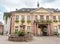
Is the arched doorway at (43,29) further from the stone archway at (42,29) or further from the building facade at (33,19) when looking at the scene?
the building facade at (33,19)

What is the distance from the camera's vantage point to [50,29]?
3828 centimetres

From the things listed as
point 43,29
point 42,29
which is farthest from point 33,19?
point 43,29

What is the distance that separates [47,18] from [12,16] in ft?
31.2

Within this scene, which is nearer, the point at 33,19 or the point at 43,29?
the point at 33,19

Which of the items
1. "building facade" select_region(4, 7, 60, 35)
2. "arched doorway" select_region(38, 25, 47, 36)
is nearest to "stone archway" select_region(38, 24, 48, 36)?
"arched doorway" select_region(38, 25, 47, 36)

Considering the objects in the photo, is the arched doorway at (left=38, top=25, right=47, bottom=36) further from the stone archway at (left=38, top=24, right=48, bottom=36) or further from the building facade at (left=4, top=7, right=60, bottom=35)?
the building facade at (left=4, top=7, right=60, bottom=35)

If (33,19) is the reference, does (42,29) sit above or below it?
below

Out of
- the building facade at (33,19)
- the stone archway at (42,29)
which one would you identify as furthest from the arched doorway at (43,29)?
the building facade at (33,19)

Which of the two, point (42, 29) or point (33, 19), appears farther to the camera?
point (42, 29)

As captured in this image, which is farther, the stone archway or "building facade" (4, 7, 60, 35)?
the stone archway

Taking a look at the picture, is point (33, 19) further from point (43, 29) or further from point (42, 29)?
point (43, 29)

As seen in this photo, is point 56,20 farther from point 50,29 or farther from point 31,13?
point 31,13

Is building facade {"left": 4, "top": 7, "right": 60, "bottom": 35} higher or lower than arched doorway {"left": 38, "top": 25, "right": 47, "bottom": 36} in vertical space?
higher

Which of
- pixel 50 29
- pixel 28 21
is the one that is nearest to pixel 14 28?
pixel 28 21
